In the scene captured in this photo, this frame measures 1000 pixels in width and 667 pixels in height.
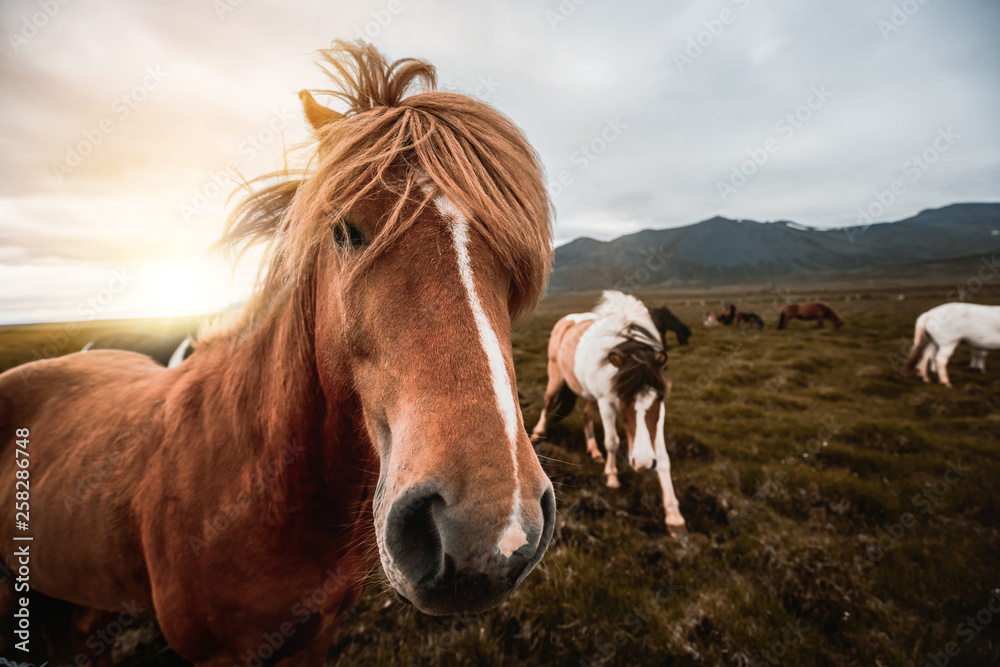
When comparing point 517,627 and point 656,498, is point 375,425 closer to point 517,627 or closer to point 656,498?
point 517,627

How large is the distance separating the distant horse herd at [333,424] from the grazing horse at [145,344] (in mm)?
5415

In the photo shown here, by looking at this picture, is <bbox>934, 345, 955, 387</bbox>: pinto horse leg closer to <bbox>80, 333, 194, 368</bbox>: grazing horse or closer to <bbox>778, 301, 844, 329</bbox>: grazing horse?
<bbox>778, 301, 844, 329</bbox>: grazing horse

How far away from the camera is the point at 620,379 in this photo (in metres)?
4.87

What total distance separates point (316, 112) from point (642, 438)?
4585mm

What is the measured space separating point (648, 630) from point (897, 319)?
28583mm

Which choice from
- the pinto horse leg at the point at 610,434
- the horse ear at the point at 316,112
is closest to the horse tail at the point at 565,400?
the pinto horse leg at the point at 610,434

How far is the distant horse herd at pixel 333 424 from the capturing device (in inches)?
41.4

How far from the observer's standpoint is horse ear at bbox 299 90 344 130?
1769 millimetres

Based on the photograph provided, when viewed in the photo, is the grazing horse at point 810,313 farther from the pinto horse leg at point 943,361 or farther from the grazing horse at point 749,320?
the pinto horse leg at point 943,361

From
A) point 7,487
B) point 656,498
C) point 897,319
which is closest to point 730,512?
point 656,498

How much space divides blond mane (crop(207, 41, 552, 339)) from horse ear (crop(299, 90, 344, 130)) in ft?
0.18

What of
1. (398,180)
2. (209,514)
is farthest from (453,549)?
(209,514)

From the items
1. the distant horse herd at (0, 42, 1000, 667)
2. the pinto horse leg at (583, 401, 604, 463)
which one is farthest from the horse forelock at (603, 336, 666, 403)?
the distant horse herd at (0, 42, 1000, 667)

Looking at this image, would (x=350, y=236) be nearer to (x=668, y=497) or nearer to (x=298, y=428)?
(x=298, y=428)
